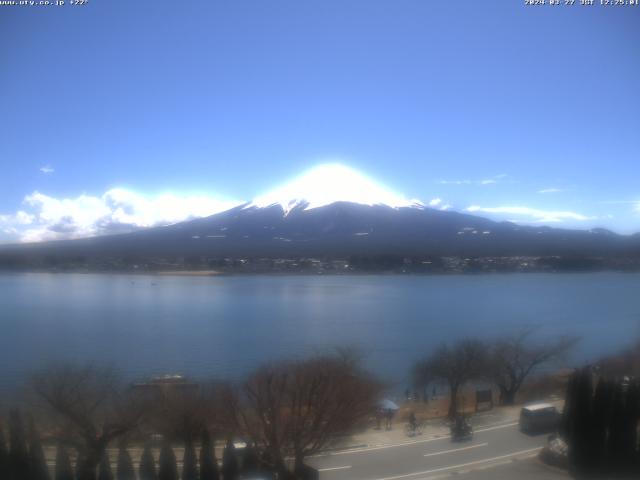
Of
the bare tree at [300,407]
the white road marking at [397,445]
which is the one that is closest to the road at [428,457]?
the white road marking at [397,445]

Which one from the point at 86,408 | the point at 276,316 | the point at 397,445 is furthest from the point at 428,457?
the point at 276,316

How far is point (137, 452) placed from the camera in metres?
3.28

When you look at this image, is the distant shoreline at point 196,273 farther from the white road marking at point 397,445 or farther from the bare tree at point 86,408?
the white road marking at point 397,445

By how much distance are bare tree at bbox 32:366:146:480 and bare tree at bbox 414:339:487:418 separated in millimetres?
2606

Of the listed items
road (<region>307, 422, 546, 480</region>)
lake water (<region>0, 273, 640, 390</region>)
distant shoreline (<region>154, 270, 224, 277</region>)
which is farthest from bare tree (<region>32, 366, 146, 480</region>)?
distant shoreline (<region>154, 270, 224, 277</region>)

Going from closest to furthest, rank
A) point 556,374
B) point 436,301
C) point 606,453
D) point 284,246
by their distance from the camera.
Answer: point 606,453
point 556,374
point 436,301
point 284,246

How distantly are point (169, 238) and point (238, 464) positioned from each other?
9.11 m

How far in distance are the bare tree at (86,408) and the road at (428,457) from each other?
1273mm

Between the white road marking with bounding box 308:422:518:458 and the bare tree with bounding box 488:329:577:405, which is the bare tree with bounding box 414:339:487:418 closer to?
the bare tree with bounding box 488:329:577:405

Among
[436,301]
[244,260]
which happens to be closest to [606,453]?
[436,301]

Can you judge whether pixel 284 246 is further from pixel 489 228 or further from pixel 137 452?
pixel 137 452

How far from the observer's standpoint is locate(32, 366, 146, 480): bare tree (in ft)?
10.5

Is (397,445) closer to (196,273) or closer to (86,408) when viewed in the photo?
(86,408)

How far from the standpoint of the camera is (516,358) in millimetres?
5023
